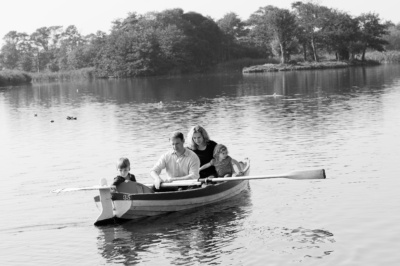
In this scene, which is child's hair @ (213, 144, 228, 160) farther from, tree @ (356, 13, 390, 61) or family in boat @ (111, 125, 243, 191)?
tree @ (356, 13, 390, 61)

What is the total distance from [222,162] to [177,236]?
313 cm

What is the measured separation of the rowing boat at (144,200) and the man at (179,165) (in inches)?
12.0

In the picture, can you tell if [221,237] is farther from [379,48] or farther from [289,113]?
[379,48]

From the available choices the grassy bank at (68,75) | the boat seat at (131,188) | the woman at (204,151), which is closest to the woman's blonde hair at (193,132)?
the woman at (204,151)

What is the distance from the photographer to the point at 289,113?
33.9 metres

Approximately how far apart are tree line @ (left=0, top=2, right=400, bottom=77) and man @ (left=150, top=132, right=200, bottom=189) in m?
89.4

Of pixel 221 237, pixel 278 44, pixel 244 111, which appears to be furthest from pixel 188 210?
pixel 278 44

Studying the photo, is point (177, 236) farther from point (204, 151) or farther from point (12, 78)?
point (12, 78)

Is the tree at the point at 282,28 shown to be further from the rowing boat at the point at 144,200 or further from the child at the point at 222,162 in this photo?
the rowing boat at the point at 144,200

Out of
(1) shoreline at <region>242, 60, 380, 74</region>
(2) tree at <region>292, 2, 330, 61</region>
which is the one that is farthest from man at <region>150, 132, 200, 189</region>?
(2) tree at <region>292, 2, 330, 61</region>

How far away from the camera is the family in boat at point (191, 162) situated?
14147 mm

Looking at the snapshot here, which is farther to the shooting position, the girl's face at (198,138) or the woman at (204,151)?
the woman at (204,151)

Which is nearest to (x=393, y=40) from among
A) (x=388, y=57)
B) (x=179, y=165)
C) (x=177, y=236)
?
(x=388, y=57)

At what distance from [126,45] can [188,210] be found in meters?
98.4
